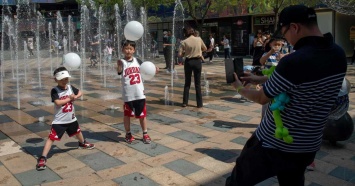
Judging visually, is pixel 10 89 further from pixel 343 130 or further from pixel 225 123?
pixel 343 130

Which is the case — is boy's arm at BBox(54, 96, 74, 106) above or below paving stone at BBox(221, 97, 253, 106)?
above

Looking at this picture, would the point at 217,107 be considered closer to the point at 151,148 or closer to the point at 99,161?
the point at 151,148

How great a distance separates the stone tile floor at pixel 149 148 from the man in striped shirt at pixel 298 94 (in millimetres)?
1556

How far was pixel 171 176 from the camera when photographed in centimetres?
396

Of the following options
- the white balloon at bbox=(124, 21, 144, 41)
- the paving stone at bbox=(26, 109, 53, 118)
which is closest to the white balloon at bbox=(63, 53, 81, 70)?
the white balloon at bbox=(124, 21, 144, 41)

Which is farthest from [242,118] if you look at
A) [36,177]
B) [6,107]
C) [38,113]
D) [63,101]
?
[6,107]

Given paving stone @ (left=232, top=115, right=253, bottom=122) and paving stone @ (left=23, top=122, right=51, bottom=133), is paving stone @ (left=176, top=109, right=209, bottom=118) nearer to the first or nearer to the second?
paving stone @ (left=232, top=115, right=253, bottom=122)

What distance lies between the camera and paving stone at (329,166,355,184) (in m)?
3.91

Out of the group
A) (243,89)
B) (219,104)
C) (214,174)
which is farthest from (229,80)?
(219,104)

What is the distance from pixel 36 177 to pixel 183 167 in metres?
1.67

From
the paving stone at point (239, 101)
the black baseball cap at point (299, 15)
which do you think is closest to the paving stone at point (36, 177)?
the black baseball cap at point (299, 15)

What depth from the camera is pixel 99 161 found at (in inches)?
175

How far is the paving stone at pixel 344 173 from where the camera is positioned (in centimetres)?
391

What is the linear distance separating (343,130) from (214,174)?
1.98 meters
